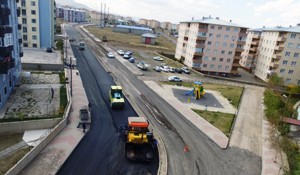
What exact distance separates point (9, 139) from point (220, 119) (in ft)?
91.1

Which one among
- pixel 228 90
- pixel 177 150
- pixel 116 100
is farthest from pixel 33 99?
pixel 228 90

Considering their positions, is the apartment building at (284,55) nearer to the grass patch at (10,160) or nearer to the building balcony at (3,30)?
the building balcony at (3,30)

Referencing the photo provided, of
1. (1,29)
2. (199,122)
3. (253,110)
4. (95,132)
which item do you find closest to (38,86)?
(1,29)

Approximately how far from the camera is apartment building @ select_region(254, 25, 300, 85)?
62.7 metres

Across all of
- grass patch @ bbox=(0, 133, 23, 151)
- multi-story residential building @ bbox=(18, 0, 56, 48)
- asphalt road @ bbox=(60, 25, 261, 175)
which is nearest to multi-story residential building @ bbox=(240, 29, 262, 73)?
asphalt road @ bbox=(60, 25, 261, 175)

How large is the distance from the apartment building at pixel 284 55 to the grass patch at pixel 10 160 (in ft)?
214

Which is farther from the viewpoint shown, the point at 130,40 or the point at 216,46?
the point at 130,40

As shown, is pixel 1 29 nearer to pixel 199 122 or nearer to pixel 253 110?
pixel 199 122

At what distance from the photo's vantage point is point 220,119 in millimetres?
34719

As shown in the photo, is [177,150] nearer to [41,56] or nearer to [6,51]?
[6,51]

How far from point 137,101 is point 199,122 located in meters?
11.0

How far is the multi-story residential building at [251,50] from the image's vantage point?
80.3m

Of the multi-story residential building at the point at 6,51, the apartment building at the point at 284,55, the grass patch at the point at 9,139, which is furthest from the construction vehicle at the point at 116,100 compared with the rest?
the apartment building at the point at 284,55

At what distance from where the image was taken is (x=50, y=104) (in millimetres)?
32094
